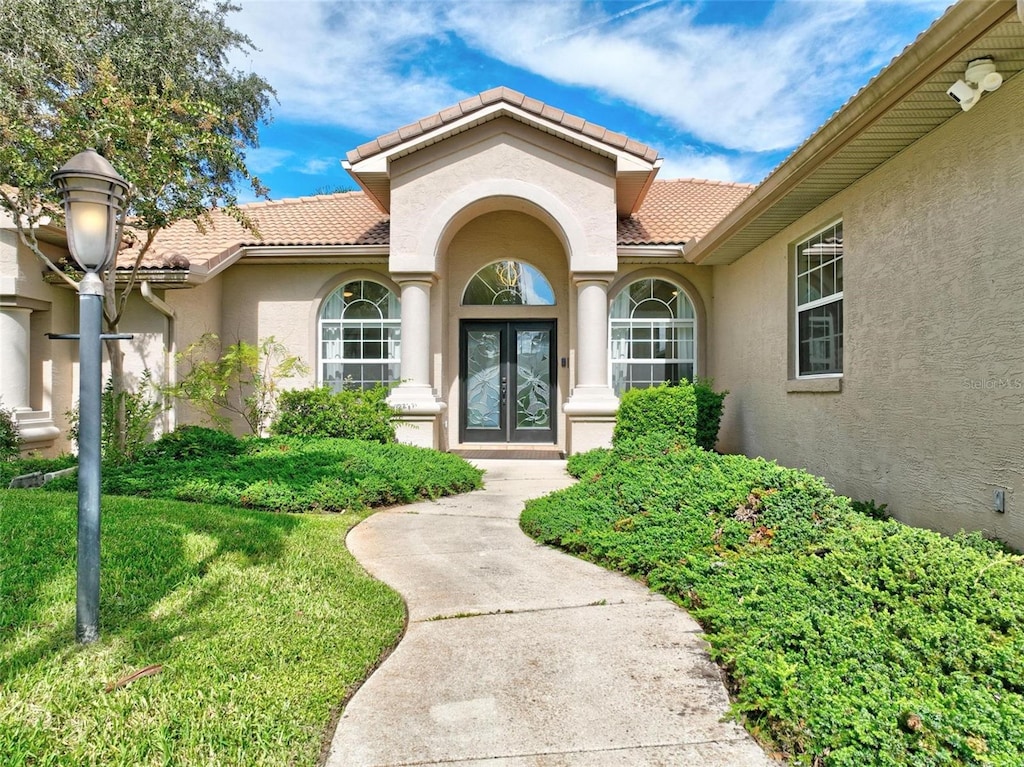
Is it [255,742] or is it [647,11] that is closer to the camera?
[255,742]

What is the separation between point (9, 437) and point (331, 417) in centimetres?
490

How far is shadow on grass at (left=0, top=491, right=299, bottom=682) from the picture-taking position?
342 centimetres

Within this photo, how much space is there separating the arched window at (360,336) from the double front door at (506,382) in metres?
1.51

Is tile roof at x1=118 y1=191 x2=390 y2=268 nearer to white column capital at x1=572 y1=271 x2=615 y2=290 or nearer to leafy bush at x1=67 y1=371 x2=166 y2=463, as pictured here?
leafy bush at x1=67 y1=371 x2=166 y2=463

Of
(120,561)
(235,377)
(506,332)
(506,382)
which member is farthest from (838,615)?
(235,377)

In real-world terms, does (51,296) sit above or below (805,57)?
below

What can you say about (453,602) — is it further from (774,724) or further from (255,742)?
(774,724)

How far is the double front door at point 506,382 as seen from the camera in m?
12.8

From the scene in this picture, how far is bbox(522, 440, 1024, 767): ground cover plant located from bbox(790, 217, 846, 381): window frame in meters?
3.08

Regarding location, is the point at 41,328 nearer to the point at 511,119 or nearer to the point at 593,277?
the point at 511,119

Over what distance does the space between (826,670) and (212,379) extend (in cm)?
1012

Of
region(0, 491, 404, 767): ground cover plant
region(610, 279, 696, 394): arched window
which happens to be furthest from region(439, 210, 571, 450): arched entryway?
region(0, 491, 404, 767): ground cover plant

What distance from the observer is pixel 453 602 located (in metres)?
4.15

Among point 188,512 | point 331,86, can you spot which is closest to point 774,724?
point 188,512
